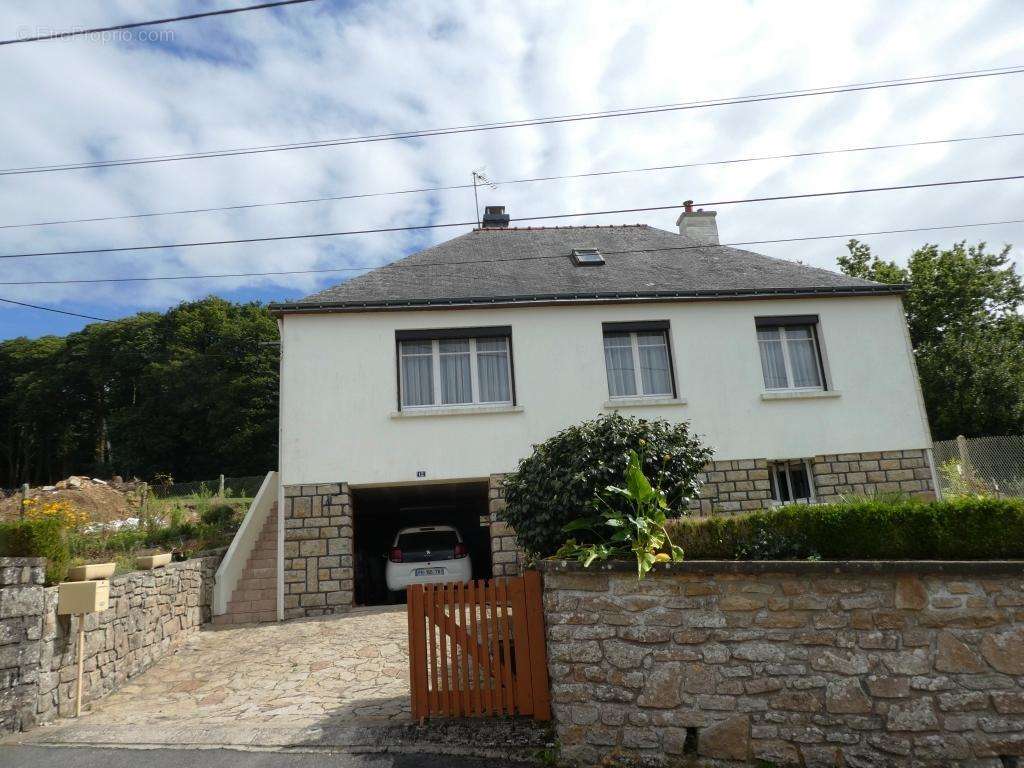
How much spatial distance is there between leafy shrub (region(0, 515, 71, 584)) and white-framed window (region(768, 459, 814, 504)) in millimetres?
10647

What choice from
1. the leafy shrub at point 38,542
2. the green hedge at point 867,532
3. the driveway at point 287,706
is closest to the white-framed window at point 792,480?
the green hedge at point 867,532

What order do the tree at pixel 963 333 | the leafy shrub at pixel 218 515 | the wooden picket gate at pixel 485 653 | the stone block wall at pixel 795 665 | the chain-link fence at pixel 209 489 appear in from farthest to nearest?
1. the tree at pixel 963 333
2. the chain-link fence at pixel 209 489
3. the leafy shrub at pixel 218 515
4. the wooden picket gate at pixel 485 653
5. the stone block wall at pixel 795 665

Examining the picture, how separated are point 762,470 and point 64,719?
10402 mm

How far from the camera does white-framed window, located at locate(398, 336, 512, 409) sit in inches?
461

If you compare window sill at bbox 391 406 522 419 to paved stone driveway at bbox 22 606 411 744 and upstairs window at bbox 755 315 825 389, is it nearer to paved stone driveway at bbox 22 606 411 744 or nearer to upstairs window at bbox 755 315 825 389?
paved stone driveway at bbox 22 606 411 744

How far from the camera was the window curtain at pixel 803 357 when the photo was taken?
12.5 m

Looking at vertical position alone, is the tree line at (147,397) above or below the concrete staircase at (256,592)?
above

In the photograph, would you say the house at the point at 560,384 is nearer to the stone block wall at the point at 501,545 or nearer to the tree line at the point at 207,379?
the stone block wall at the point at 501,545

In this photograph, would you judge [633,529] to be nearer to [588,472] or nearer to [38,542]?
[588,472]

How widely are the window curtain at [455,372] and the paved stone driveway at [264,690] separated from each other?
3.86m

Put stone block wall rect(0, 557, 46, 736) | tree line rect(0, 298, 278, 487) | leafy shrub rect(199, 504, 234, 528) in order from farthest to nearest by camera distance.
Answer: tree line rect(0, 298, 278, 487)
leafy shrub rect(199, 504, 234, 528)
stone block wall rect(0, 557, 46, 736)

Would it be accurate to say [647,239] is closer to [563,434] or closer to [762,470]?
[762,470]

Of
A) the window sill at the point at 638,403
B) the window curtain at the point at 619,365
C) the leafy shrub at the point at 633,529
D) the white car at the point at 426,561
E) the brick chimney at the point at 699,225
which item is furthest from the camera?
the brick chimney at the point at 699,225

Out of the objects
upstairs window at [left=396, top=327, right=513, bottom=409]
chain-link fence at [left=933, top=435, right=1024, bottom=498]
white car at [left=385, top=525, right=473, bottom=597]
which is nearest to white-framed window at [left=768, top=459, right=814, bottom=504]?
chain-link fence at [left=933, top=435, right=1024, bottom=498]
